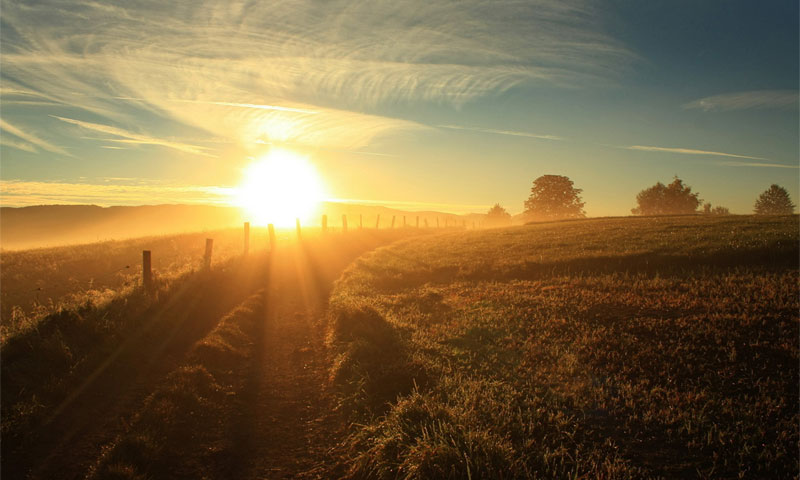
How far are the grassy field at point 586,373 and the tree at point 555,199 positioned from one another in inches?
2523

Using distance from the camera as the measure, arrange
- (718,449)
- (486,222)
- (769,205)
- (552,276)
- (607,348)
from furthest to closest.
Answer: (486,222) < (769,205) < (552,276) < (607,348) < (718,449)

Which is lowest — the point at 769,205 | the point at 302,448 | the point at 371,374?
the point at 302,448

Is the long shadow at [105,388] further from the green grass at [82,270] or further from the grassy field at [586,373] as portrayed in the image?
the grassy field at [586,373]

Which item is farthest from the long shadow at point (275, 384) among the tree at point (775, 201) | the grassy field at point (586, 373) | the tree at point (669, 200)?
the tree at point (775, 201)

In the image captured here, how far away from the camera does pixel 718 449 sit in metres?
5.45

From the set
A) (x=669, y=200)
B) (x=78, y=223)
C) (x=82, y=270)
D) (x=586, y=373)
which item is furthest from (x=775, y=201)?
(x=78, y=223)

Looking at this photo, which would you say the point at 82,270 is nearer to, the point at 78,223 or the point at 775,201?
the point at 78,223

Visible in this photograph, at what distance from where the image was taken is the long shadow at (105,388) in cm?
591

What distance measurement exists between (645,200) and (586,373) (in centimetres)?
10051

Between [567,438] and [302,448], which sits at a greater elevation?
[567,438]

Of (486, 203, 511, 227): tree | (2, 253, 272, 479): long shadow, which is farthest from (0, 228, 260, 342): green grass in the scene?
(486, 203, 511, 227): tree

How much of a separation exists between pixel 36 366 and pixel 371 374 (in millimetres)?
8049

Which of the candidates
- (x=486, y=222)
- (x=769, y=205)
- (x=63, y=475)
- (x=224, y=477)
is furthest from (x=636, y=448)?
(x=769, y=205)

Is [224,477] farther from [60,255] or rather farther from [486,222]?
[486,222]
